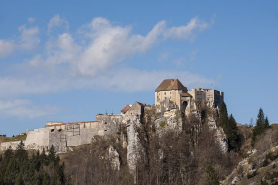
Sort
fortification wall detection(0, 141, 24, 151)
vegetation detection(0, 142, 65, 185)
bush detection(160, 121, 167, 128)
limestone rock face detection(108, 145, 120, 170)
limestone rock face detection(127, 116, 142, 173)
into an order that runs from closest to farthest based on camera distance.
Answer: vegetation detection(0, 142, 65, 185), limestone rock face detection(127, 116, 142, 173), limestone rock face detection(108, 145, 120, 170), bush detection(160, 121, 167, 128), fortification wall detection(0, 141, 24, 151)

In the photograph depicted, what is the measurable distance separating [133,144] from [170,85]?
11660 millimetres

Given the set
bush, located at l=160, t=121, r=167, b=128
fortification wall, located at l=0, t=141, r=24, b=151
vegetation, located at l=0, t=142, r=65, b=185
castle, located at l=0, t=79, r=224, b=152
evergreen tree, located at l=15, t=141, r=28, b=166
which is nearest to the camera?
vegetation, located at l=0, t=142, r=65, b=185

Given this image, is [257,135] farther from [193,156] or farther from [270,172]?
[270,172]

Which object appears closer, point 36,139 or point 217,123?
point 217,123

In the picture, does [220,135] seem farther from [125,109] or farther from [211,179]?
[211,179]

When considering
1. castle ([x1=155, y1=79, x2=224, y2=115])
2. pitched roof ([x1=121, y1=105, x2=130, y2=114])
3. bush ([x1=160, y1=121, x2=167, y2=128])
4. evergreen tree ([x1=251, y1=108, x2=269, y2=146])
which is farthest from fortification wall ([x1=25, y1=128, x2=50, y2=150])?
evergreen tree ([x1=251, y1=108, x2=269, y2=146])

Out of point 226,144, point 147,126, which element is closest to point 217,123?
point 226,144

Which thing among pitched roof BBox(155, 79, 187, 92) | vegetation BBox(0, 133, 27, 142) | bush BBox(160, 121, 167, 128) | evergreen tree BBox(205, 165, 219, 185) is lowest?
evergreen tree BBox(205, 165, 219, 185)

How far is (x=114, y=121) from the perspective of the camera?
11375cm

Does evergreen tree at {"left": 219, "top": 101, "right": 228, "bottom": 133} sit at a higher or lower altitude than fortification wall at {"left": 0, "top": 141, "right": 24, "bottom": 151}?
higher

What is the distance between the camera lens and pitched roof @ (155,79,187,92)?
366 feet

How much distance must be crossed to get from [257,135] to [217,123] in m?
7.87

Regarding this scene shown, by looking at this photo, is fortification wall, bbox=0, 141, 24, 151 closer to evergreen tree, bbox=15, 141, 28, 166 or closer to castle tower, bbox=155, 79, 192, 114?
evergreen tree, bbox=15, 141, 28, 166

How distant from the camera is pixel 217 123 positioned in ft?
357
